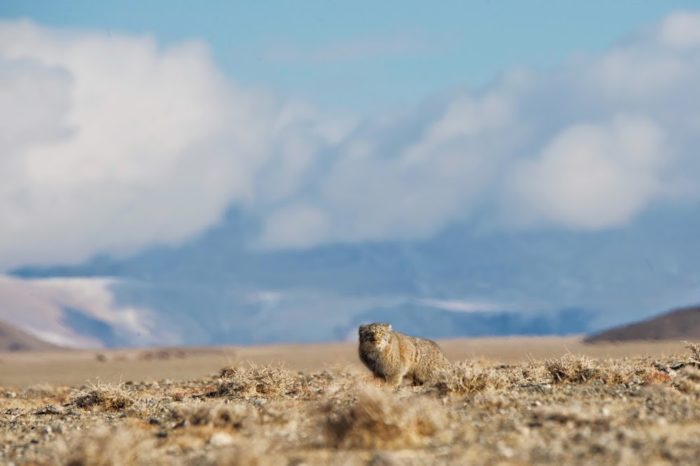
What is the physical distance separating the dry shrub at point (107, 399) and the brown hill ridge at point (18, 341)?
138914 millimetres

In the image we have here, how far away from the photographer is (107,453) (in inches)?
405

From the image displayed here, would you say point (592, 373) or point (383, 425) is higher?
point (592, 373)

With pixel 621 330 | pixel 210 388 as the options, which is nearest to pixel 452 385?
pixel 210 388

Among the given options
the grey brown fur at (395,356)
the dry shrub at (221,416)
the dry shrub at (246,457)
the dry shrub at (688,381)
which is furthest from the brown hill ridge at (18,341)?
the dry shrub at (246,457)

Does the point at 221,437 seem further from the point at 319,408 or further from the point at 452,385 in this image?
the point at 452,385

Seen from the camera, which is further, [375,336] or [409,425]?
[375,336]

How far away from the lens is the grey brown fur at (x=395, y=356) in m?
17.1

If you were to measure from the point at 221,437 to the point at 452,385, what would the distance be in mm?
4041

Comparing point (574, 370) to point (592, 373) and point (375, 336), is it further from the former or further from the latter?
point (375, 336)

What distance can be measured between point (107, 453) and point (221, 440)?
1.56 meters

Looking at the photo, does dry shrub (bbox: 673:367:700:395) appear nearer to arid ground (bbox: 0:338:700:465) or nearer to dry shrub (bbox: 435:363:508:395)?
arid ground (bbox: 0:338:700:465)

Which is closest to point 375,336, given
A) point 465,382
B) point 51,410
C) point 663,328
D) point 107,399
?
point 465,382

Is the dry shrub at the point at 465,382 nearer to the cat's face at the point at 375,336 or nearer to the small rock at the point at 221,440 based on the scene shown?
the cat's face at the point at 375,336

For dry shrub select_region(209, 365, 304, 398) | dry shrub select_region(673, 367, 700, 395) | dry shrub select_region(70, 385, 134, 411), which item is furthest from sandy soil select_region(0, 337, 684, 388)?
dry shrub select_region(673, 367, 700, 395)
